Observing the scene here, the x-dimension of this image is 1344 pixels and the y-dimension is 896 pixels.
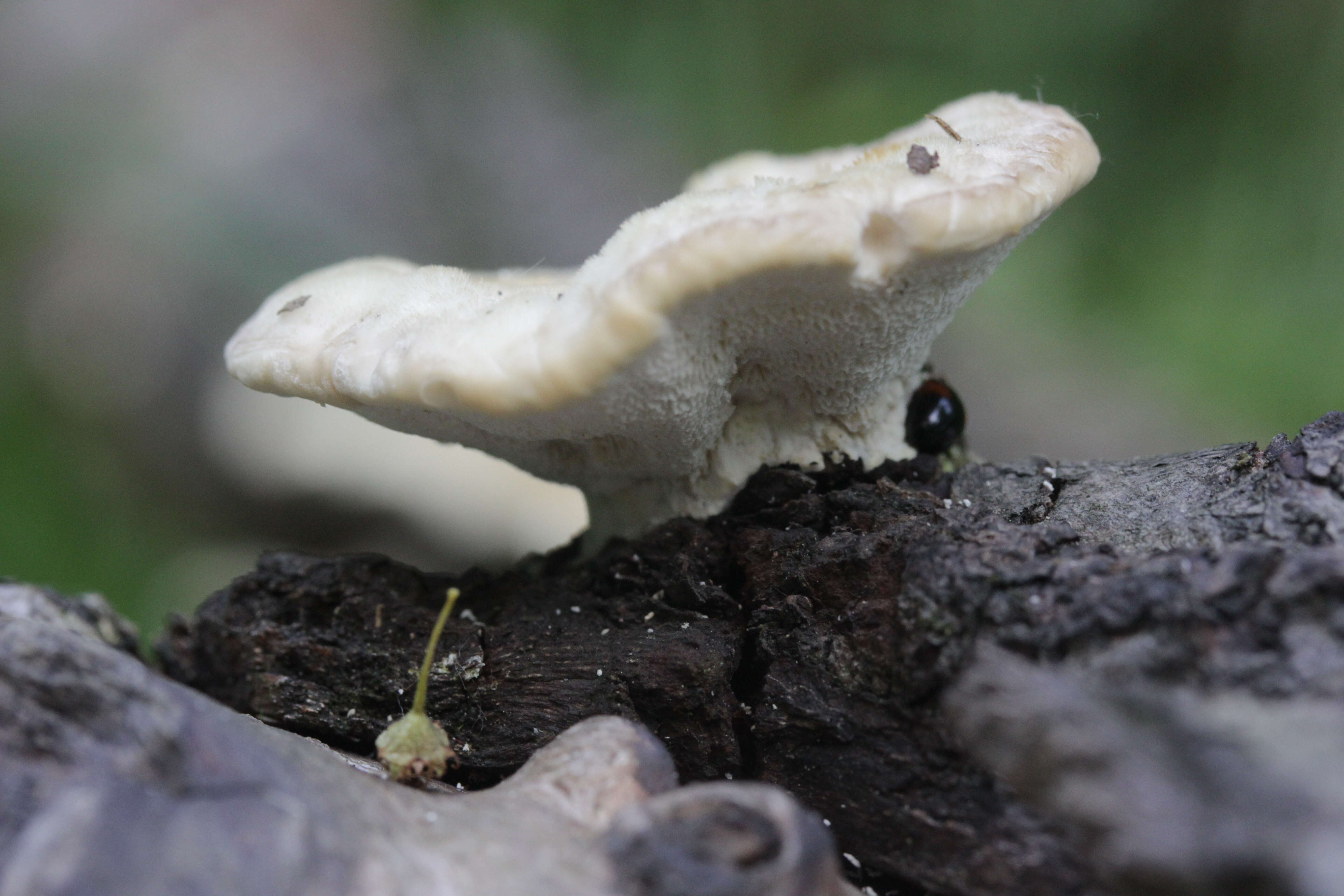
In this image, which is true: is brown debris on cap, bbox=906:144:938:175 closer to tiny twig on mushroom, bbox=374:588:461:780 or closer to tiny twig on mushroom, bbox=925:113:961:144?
tiny twig on mushroom, bbox=925:113:961:144

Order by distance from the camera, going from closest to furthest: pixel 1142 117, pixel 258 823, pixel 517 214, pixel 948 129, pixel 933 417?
pixel 258 823
pixel 948 129
pixel 933 417
pixel 1142 117
pixel 517 214

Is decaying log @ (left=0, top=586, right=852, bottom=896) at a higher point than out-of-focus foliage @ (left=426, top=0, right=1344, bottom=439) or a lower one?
lower

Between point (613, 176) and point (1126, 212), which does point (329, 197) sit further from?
point (1126, 212)

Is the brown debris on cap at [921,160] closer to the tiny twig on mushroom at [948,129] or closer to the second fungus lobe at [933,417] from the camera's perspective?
the tiny twig on mushroom at [948,129]

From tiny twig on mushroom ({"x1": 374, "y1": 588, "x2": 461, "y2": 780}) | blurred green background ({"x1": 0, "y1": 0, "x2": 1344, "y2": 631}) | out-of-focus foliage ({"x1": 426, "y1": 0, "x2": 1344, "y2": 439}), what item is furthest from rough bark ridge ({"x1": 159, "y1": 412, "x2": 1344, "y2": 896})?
out-of-focus foliage ({"x1": 426, "y1": 0, "x2": 1344, "y2": 439})

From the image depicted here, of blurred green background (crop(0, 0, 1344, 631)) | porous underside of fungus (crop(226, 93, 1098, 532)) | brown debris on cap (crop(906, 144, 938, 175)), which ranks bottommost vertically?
porous underside of fungus (crop(226, 93, 1098, 532))

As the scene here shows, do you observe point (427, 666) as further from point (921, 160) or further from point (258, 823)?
point (921, 160)

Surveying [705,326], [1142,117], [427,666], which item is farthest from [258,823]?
[1142,117]
